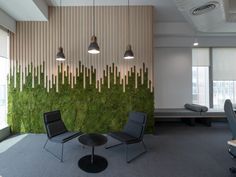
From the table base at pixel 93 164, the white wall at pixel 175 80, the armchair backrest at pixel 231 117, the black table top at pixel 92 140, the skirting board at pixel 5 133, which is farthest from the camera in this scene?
the white wall at pixel 175 80

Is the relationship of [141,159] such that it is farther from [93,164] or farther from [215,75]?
[215,75]

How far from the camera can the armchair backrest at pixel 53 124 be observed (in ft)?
11.3

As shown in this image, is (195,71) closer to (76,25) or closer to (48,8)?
(76,25)

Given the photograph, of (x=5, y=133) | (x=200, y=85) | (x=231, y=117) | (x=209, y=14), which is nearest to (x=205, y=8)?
(x=209, y=14)

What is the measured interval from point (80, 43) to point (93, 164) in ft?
10.6

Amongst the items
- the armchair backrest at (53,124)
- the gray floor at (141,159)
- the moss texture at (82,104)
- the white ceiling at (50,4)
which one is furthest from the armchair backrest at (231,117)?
the armchair backrest at (53,124)

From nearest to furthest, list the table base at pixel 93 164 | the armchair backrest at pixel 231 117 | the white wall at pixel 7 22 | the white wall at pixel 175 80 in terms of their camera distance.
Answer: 1. the armchair backrest at pixel 231 117
2. the table base at pixel 93 164
3. the white wall at pixel 7 22
4. the white wall at pixel 175 80

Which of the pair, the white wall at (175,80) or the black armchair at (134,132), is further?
the white wall at (175,80)

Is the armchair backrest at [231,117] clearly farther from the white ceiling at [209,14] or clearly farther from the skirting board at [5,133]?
the skirting board at [5,133]

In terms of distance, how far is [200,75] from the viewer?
20.8 ft

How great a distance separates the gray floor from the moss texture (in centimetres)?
66

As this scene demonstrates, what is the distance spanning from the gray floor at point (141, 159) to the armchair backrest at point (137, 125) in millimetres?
394

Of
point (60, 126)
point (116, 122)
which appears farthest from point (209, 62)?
point (60, 126)

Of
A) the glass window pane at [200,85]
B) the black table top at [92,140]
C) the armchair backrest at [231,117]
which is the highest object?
the glass window pane at [200,85]
